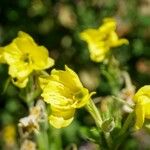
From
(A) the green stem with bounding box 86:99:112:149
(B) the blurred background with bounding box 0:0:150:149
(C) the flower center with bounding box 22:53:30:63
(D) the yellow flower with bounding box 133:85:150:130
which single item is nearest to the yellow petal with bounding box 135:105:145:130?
(D) the yellow flower with bounding box 133:85:150:130

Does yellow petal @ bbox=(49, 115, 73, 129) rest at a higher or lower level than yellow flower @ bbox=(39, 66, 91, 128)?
lower

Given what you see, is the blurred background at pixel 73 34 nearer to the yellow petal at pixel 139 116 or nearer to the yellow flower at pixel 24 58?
the yellow flower at pixel 24 58

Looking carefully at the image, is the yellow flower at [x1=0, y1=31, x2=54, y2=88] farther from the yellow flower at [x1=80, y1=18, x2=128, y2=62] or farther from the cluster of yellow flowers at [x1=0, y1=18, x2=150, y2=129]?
the yellow flower at [x1=80, y1=18, x2=128, y2=62]

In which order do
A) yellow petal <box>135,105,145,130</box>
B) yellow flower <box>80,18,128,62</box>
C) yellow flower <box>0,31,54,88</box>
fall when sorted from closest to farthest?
yellow petal <box>135,105,145,130</box> → yellow flower <box>0,31,54,88</box> → yellow flower <box>80,18,128,62</box>

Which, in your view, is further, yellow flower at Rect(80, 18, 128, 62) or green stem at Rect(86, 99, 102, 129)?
yellow flower at Rect(80, 18, 128, 62)

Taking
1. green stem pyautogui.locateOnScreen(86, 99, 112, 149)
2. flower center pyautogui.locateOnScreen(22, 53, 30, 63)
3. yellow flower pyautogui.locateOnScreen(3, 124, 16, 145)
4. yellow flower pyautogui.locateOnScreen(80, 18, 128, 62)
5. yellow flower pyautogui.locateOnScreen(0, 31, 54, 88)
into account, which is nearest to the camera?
green stem pyautogui.locateOnScreen(86, 99, 112, 149)

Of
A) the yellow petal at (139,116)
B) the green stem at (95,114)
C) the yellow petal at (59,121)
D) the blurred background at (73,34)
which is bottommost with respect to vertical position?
the blurred background at (73,34)

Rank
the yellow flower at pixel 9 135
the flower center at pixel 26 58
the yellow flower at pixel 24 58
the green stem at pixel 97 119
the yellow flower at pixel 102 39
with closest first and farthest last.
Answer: the green stem at pixel 97 119 < the yellow flower at pixel 24 58 < the flower center at pixel 26 58 < the yellow flower at pixel 102 39 < the yellow flower at pixel 9 135

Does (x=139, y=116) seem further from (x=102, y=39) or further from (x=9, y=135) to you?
(x=9, y=135)

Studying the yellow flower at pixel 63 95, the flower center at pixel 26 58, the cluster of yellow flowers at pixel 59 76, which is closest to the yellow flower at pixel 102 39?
the cluster of yellow flowers at pixel 59 76
